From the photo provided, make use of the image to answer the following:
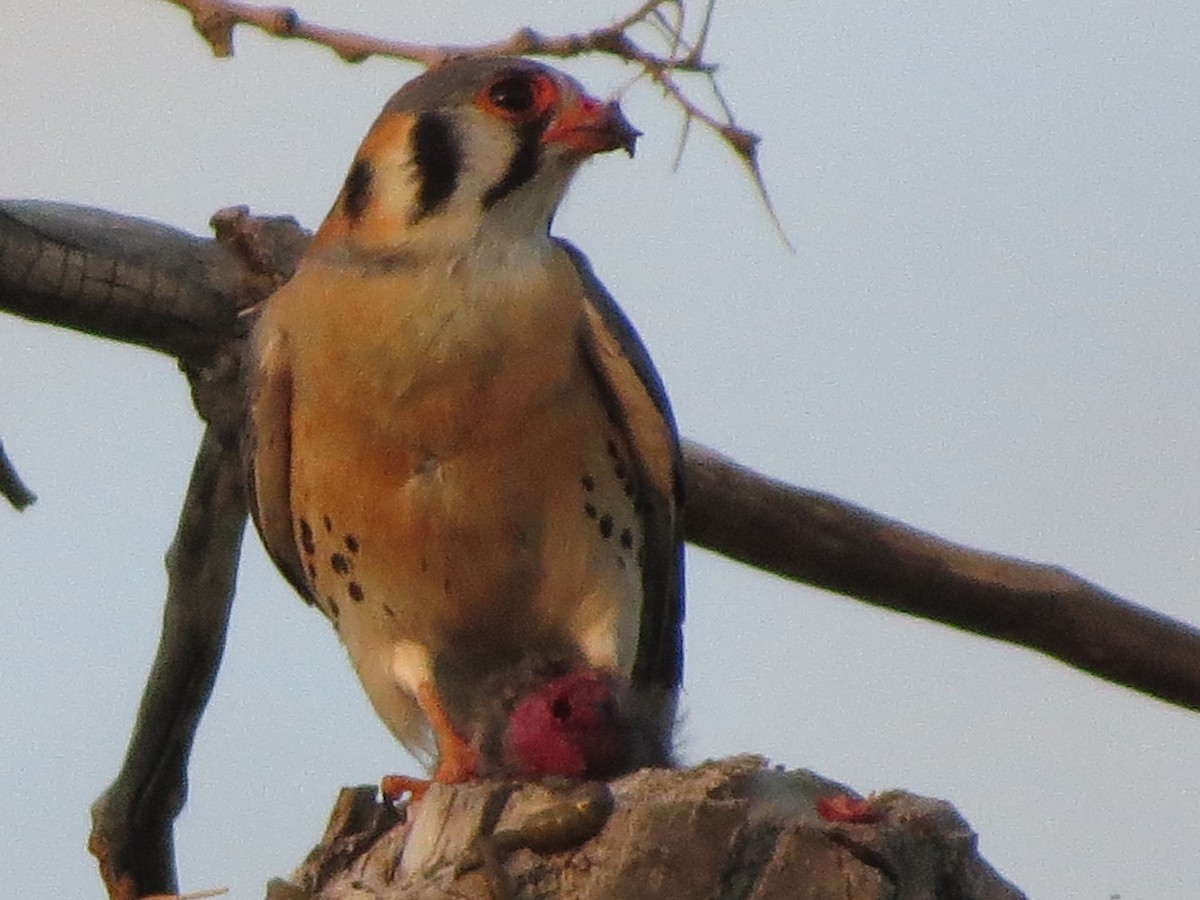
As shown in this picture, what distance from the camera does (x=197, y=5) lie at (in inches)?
137

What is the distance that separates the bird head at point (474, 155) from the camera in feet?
12.2

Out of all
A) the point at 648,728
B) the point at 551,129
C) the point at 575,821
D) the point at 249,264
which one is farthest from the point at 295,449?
the point at 575,821

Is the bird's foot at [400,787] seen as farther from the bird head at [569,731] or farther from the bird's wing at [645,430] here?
the bird's wing at [645,430]

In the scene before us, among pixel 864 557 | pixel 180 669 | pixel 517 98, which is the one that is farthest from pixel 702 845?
pixel 180 669

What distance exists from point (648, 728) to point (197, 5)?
1265 millimetres

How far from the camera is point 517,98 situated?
147 inches

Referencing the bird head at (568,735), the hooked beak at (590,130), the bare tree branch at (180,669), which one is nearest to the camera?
the bird head at (568,735)

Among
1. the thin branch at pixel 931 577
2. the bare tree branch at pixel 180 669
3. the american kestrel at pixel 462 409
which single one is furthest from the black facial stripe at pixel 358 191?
the thin branch at pixel 931 577

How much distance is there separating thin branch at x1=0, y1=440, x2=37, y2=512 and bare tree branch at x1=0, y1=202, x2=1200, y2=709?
0.86 ft

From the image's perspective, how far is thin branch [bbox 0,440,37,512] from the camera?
Result: 3842 mm

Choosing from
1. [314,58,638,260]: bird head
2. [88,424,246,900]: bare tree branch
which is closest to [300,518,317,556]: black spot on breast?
[88,424,246,900]: bare tree branch

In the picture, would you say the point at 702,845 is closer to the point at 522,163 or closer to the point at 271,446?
the point at 522,163

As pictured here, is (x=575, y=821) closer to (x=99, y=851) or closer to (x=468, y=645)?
(x=468, y=645)

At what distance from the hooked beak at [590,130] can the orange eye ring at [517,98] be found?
Result: 0.13 feet
